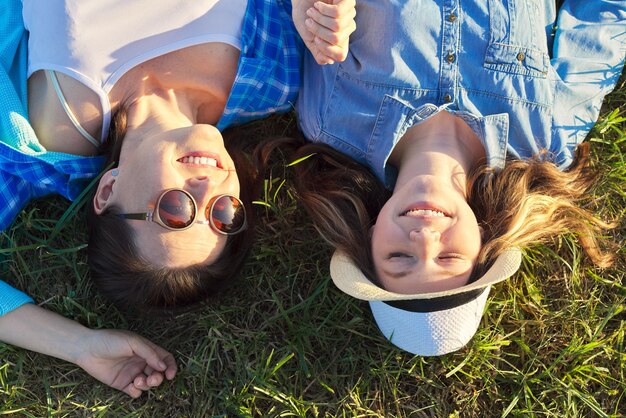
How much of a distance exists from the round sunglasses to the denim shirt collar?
0.83 m

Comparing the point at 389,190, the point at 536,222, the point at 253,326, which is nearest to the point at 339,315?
the point at 253,326

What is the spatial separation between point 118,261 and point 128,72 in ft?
3.13

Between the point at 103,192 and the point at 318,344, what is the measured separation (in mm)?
1395

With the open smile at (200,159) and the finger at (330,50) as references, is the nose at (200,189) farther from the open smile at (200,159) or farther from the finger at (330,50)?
the finger at (330,50)

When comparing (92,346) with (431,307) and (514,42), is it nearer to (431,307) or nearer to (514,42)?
(431,307)

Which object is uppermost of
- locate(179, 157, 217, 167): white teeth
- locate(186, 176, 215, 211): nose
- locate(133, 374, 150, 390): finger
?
locate(179, 157, 217, 167): white teeth

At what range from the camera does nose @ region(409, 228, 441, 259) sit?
2568mm

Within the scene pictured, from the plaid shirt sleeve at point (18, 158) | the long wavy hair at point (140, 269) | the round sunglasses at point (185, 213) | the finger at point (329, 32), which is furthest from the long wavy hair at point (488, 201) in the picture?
the plaid shirt sleeve at point (18, 158)

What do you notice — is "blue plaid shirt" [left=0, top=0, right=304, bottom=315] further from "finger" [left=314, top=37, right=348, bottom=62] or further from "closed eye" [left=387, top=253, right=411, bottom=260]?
"closed eye" [left=387, top=253, right=411, bottom=260]

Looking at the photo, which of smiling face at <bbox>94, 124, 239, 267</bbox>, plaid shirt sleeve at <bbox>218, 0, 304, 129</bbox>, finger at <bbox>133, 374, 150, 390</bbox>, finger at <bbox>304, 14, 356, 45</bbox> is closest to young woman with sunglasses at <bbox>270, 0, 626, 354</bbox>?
plaid shirt sleeve at <bbox>218, 0, 304, 129</bbox>

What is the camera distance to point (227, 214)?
2.79 m

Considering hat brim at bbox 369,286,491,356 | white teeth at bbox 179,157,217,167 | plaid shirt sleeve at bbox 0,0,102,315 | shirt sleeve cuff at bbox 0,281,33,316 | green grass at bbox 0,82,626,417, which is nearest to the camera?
hat brim at bbox 369,286,491,356

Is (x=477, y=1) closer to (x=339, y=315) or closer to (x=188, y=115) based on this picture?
(x=188, y=115)

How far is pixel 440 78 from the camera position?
2.95 meters
